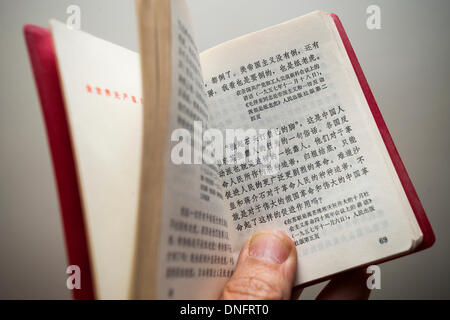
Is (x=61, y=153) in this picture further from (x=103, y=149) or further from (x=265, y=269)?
(x=265, y=269)

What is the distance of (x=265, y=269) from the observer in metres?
0.35

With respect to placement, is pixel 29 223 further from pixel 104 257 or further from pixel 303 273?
pixel 303 273

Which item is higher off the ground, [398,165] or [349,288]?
[398,165]

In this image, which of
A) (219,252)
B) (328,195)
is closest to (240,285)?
(219,252)

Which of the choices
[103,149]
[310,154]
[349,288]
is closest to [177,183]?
[103,149]

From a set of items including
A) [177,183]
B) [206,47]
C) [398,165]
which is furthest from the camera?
[206,47]

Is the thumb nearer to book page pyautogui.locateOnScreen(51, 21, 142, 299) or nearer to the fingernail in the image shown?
the fingernail

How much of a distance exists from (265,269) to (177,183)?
18 cm

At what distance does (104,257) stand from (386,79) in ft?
1.99

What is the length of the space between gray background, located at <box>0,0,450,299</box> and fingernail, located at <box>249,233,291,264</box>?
29 centimetres

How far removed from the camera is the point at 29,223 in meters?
0.57

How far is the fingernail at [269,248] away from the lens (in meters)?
0.35

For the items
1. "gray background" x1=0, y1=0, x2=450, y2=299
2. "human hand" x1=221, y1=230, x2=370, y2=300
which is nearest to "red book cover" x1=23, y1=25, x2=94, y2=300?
"human hand" x1=221, y1=230, x2=370, y2=300

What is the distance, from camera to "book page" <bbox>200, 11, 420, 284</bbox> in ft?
1.17
